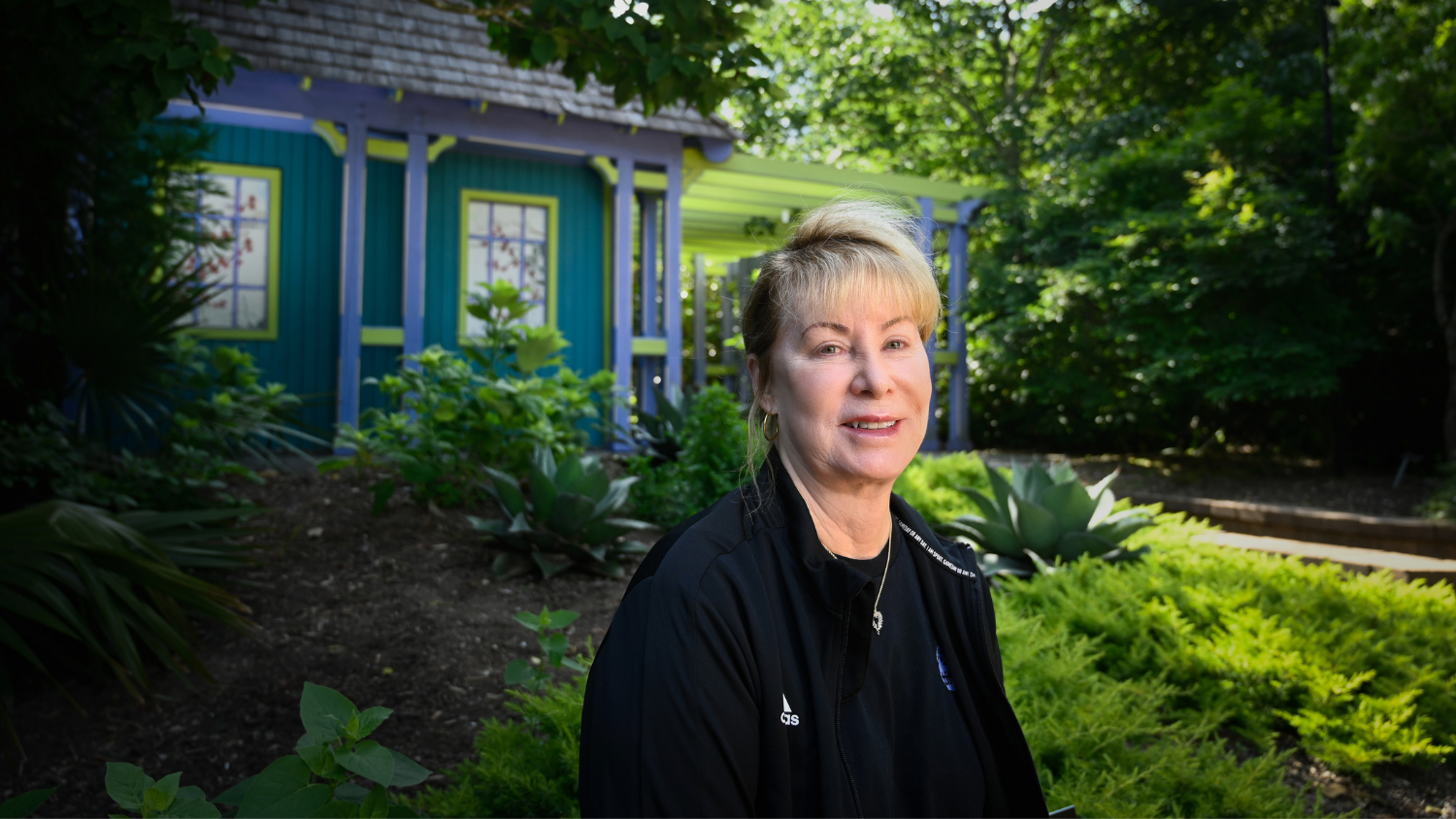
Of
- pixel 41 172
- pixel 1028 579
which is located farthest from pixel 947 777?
pixel 41 172

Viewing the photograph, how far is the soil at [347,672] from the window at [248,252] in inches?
163

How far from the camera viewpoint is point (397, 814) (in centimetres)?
152

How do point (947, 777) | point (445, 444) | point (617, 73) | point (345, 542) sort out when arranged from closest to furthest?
point (947, 777)
point (617, 73)
point (345, 542)
point (445, 444)

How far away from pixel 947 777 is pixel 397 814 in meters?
0.98

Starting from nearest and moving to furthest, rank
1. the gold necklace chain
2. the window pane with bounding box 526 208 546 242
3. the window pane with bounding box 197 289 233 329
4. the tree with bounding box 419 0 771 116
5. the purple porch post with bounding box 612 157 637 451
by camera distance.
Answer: the gold necklace chain
the tree with bounding box 419 0 771 116
the window pane with bounding box 197 289 233 329
the purple porch post with bounding box 612 157 637 451
the window pane with bounding box 526 208 546 242

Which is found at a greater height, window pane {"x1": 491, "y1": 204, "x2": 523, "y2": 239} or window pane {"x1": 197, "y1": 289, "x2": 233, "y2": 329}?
window pane {"x1": 491, "y1": 204, "x2": 523, "y2": 239}

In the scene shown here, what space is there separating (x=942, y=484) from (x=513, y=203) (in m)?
5.66

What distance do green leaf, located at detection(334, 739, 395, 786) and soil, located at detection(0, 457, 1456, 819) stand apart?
1667 mm

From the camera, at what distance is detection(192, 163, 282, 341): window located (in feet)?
27.9

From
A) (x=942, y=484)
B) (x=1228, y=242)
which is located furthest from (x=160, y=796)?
(x=1228, y=242)

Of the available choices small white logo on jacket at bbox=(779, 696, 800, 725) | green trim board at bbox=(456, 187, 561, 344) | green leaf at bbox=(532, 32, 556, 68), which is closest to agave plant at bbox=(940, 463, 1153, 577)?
green leaf at bbox=(532, 32, 556, 68)

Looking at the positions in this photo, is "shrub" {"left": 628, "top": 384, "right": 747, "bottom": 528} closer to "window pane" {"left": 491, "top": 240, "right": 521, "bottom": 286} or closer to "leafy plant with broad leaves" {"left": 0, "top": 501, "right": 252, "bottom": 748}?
"leafy plant with broad leaves" {"left": 0, "top": 501, "right": 252, "bottom": 748}

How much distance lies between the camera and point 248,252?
859cm

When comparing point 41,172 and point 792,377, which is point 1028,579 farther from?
point 41,172
